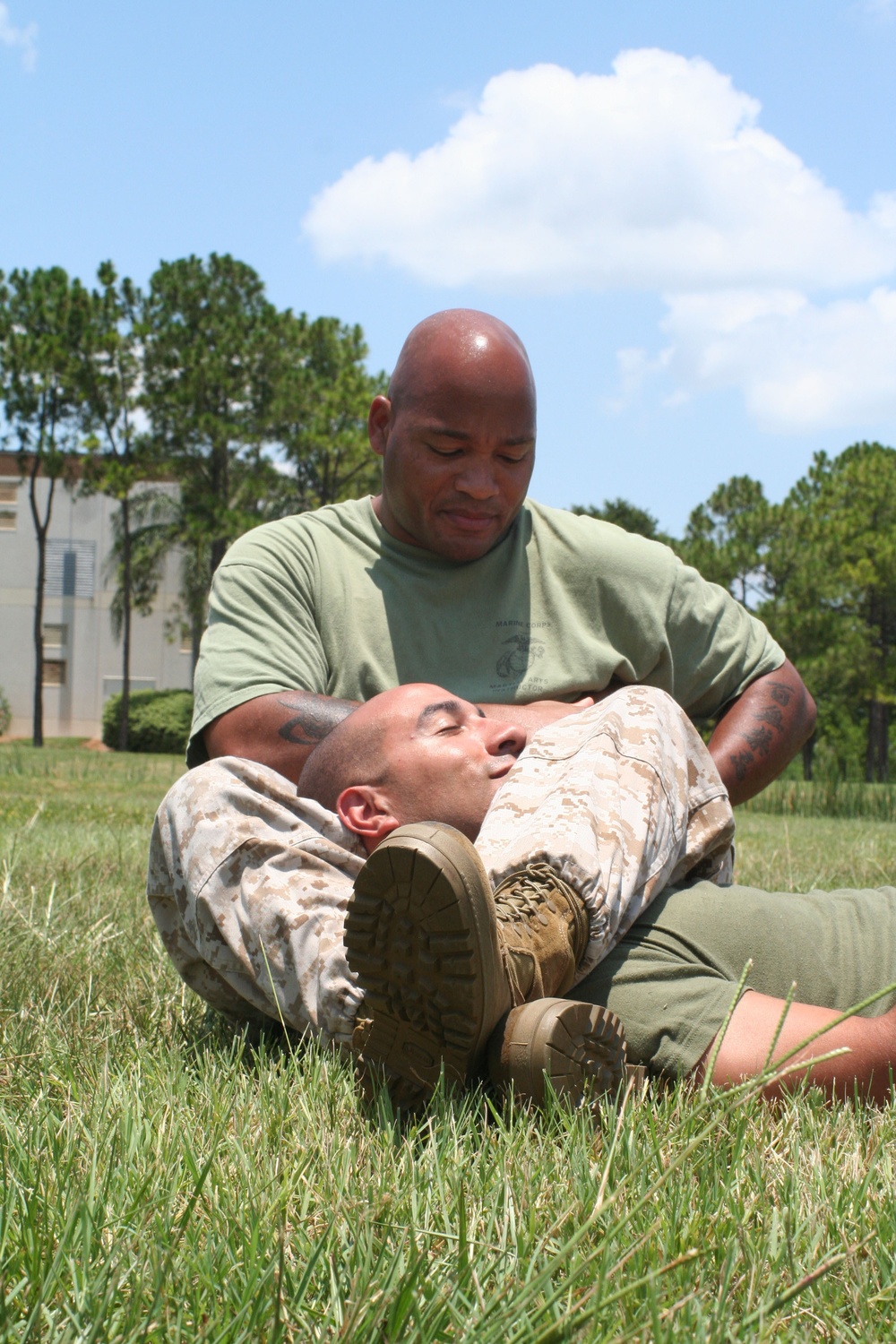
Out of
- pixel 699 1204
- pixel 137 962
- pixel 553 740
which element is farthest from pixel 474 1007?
pixel 137 962

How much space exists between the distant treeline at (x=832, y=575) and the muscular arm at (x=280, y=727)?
99.0ft

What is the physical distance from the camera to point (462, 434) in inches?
130

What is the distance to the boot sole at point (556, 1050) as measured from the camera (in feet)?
5.69

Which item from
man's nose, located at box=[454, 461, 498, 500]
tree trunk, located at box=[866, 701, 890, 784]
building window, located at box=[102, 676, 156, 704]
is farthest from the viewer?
building window, located at box=[102, 676, 156, 704]

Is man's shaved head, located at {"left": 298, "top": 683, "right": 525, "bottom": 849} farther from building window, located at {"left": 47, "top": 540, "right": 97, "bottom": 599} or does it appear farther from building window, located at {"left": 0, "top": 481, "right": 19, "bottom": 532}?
building window, located at {"left": 0, "top": 481, "right": 19, "bottom": 532}

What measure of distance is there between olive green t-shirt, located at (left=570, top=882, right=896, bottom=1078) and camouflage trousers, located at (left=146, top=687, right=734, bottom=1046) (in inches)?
4.1

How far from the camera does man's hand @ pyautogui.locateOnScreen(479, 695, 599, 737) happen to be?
291 centimetres

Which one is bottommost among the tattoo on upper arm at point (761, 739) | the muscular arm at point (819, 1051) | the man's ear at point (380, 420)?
the muscular arm at point (819, 1051)

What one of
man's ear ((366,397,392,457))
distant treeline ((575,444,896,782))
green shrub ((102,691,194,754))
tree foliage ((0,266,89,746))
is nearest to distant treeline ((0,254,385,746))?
tree foliage ((0,266,89,746))

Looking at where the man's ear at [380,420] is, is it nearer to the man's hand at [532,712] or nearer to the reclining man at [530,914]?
the man's hand at [532,712]

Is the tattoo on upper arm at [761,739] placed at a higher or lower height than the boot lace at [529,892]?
higher

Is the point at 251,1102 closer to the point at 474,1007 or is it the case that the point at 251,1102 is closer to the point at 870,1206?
the point at 474,1007

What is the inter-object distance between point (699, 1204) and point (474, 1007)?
1.43 ft

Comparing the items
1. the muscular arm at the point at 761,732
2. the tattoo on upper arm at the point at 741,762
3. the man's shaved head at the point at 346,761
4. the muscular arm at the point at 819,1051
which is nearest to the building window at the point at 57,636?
the muscular arm at the point at 761,732
